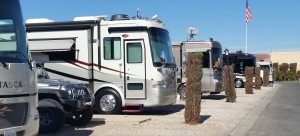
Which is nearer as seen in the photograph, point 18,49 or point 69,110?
point 18,49

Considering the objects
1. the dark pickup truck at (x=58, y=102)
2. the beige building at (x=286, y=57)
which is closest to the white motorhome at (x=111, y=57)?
the dark pickup truck at (x=58, y=102)

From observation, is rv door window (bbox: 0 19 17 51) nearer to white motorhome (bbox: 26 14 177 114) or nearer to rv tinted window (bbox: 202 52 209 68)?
white motorhome (bbox: 26 14 177 114)

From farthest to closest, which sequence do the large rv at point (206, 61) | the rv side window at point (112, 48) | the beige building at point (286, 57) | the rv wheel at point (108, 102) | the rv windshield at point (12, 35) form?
the beige building at point (286, 57) < the large rv at point (206, 61) < the rv side window at point (112, 48) < the rv wheel at point (108, 102) < the rv windshield at point (12, 35)

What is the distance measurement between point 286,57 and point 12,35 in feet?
277

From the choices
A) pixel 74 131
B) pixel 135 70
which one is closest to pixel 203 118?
pixel 135 70

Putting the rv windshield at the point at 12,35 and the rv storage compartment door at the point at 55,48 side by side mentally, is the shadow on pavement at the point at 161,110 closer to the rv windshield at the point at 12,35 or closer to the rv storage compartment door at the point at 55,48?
the rv storage compartment door at the point at 55,48

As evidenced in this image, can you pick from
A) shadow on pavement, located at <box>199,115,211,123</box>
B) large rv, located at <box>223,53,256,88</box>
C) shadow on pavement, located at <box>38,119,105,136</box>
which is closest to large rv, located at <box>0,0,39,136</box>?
shadow on pavement, located at <box>38,119,105,136</box>

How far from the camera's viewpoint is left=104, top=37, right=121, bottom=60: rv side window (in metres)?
15.4

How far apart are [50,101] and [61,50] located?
5030 mm

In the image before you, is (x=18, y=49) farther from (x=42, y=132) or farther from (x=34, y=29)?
(x=34, y=29)

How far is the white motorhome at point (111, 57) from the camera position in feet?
49.6

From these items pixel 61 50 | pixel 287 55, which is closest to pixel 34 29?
pixel 61 50

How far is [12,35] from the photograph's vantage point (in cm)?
688

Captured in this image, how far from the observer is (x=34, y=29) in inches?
622
